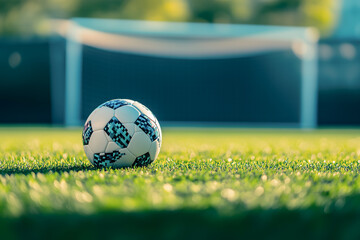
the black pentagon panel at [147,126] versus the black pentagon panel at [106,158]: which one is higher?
the black pentagon panel at [147,126]

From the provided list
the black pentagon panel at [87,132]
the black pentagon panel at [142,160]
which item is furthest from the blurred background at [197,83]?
the black pentagon panel at [142,160]

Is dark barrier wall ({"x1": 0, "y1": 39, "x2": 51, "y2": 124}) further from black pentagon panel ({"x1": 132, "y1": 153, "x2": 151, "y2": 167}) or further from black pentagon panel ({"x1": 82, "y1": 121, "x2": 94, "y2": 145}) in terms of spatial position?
black pentagon panel ({"x1": 132, "y1": 153, "x2": 151, "y2": 167})

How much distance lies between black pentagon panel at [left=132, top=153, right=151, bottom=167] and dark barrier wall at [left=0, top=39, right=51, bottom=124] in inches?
560

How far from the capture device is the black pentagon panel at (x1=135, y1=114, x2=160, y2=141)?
10.5ft

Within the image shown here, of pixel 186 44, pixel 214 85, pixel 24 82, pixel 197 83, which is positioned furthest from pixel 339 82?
pixel 24 82

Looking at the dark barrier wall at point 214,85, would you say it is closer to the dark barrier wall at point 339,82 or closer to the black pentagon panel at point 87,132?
the dark barrier wall at point 339,82

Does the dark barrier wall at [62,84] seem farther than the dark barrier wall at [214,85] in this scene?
Yes

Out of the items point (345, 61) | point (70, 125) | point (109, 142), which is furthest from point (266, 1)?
point (109, 142)

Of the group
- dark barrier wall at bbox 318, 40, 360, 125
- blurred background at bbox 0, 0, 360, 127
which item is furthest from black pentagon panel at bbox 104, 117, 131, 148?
dark barrier wall at bbox 318, 40, 360, 125

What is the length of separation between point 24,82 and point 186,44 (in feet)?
22.6

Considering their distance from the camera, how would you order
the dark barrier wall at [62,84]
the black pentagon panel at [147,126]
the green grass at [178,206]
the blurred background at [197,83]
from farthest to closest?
the dark barrier wall at [62,84] → the blurred background at [197,83] → the black pentagon panel at [147,126] → the green grass at [178,206]

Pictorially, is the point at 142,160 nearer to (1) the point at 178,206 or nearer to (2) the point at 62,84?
(1) the point at 178,206

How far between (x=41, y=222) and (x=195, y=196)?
0.72m

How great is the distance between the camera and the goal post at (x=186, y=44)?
48.6 feet
